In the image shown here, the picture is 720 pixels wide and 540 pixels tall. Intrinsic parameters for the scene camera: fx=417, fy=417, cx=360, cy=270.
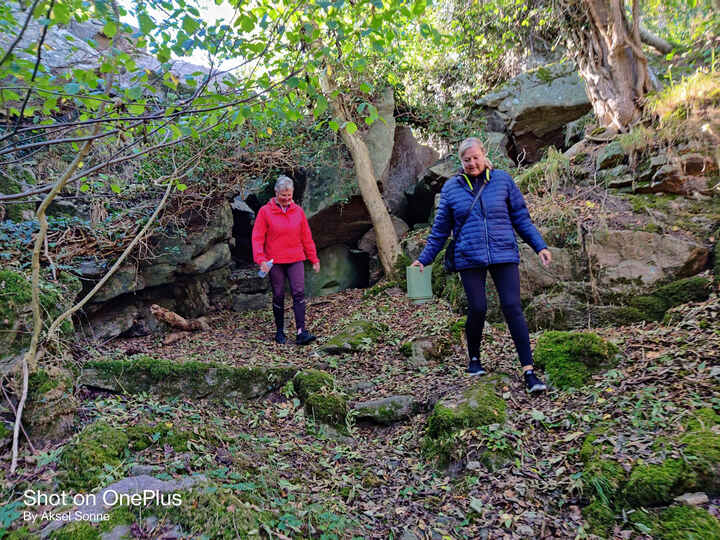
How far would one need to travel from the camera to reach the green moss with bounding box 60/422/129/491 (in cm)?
229

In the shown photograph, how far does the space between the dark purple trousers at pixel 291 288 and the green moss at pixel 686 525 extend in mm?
4568

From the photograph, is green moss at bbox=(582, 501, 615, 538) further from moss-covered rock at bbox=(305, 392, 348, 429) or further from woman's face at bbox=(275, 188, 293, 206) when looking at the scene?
woman's face at bbox=(275, 188, 293, 206)

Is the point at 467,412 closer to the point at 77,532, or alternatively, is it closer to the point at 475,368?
the point at 475,368

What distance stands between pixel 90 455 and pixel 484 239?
3.33 metres

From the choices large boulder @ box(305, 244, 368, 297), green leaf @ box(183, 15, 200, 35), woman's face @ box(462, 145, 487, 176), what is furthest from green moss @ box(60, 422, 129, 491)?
large boulder @ box(305, 244, 368, 297)

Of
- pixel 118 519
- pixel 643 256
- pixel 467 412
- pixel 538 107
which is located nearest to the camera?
pixel 118 519

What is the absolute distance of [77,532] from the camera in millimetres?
1896

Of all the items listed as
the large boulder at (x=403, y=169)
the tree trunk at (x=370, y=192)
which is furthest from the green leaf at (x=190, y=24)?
the large boulder at (x=403, y=169)

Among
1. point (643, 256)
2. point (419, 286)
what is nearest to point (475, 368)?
point (643, 256)

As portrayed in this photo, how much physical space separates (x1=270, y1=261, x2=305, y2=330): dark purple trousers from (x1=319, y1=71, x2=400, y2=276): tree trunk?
9.30 ft

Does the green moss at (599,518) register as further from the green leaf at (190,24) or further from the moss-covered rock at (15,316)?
the moss-covered rock at (15,316)

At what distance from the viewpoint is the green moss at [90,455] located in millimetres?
2289

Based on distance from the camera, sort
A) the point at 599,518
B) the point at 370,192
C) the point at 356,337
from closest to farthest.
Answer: the point at 599,518, the point at 356,337, the point at 370,192

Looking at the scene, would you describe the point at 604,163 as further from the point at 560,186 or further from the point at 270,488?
the point at 270,488
